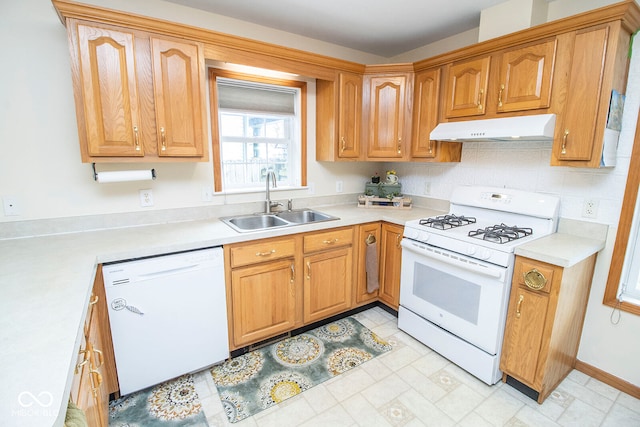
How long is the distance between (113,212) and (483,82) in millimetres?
2778

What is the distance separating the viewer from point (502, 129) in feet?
6.52

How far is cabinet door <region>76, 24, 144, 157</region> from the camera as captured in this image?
1.70 metres

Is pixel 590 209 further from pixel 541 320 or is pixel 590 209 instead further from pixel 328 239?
pixel 328 239

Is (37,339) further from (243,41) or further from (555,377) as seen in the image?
(555,377)

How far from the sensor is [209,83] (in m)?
2.35

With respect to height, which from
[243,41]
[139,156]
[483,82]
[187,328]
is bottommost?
[187,328]

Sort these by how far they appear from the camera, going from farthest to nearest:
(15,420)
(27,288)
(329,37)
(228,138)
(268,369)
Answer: (329,37) < (228,138) < (268,369) < (27,288) < (15,420)

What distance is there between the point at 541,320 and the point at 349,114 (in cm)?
208

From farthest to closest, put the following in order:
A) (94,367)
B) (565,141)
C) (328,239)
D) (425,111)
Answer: (425,111) < (328,239) < (565,141) < (94,367)

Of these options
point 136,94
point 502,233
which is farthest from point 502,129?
point 136,94

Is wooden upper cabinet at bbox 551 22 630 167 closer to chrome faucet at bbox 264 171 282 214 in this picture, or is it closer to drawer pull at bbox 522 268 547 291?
drawer pull at bbox 522 268 547 291

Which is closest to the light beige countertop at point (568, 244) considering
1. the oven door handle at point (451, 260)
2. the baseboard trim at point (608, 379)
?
the oven door handle at point (451, 260)

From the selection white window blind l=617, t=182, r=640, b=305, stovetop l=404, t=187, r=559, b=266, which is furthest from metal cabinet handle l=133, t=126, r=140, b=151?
white window blind l=617, t=182, r=640, b=305

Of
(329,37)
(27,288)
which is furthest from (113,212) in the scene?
(329,37)
